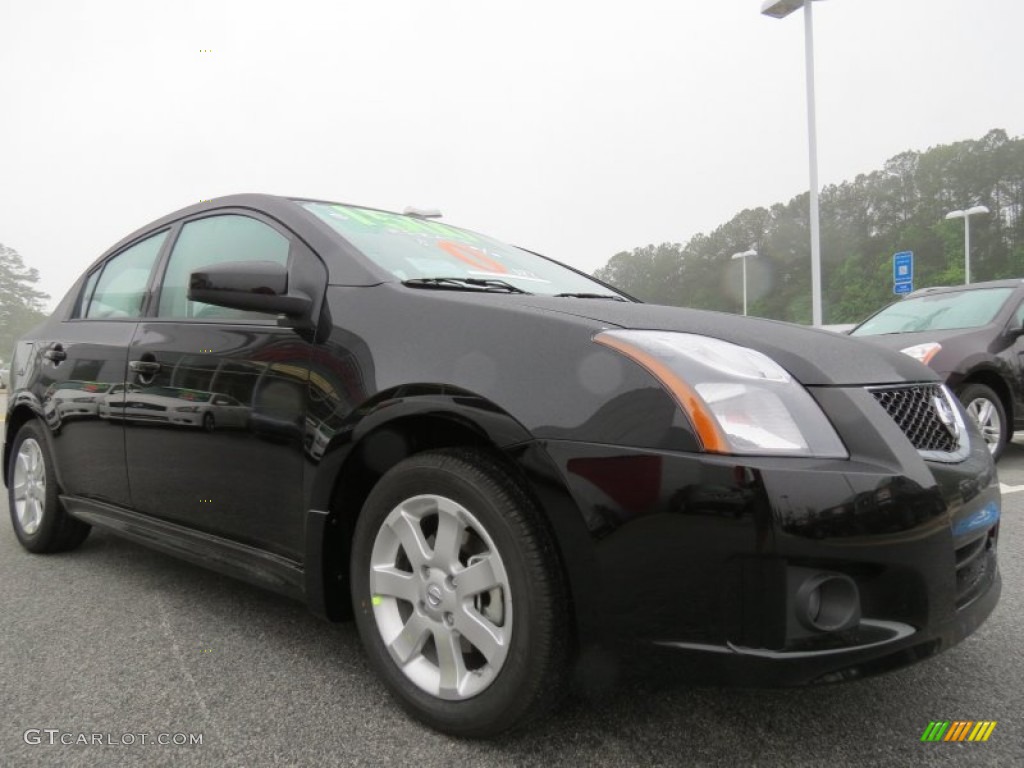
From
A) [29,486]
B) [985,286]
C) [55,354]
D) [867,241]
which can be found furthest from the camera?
[867,241]

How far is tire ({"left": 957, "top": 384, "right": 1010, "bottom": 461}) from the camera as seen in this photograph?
5332 mm

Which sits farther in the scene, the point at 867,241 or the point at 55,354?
the point at 867,241

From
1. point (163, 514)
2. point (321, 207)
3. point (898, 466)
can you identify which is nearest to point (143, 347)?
point (163, 514)

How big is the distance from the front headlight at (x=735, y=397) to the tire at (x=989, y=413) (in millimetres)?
4494

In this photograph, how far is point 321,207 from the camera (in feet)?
8.46

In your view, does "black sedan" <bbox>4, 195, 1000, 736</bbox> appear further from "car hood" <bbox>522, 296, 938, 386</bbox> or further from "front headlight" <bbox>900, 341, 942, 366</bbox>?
"front headlight" <bbox>900, 341, 942, 366</bbox>

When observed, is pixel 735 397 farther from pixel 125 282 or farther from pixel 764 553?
pixel 125 282

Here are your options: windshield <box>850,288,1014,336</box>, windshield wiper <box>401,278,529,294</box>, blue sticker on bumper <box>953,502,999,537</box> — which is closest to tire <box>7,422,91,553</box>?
windshield wiper <box>401,278,529,294</box>

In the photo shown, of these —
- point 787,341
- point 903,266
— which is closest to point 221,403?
point 787,341

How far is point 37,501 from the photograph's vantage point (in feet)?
A: 11.8

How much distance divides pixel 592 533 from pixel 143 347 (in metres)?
2.01

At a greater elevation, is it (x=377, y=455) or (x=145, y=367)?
(x=145, y=367)

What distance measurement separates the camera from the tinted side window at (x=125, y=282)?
306 cm

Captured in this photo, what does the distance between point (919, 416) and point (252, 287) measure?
1781 millimetres
